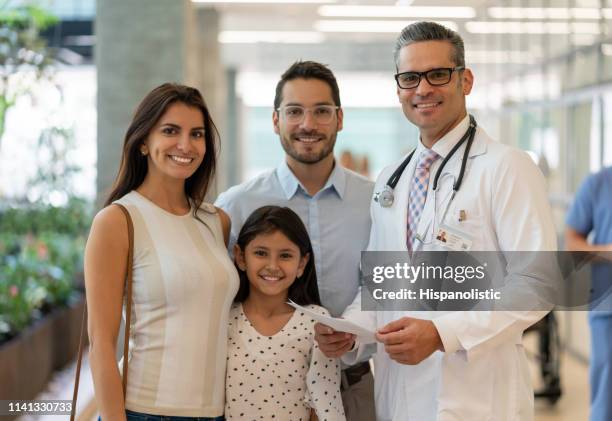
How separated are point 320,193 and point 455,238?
0.72 m

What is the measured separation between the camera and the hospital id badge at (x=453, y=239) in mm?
1965

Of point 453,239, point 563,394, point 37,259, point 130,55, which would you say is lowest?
point 563,394

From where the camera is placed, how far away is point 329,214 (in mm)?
2584

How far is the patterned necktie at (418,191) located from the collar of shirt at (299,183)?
→ 45 centimetres

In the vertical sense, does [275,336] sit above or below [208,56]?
below

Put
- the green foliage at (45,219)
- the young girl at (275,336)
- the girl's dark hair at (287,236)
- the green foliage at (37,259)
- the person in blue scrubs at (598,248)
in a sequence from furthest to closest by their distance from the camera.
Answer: the green foliage at (45,219) < the green foliage at (37,259) < the person in blue scrubs at (598,248) < the girl's dark hair at (287,236) < the young girl at (275,336)

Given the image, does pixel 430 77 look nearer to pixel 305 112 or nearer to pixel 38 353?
pixel 305 112

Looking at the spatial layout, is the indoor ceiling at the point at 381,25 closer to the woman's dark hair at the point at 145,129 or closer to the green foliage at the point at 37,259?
the woman's dark hair at the point at 145,129

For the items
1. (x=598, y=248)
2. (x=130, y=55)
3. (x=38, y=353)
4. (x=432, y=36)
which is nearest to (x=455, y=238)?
(x=432, y=36)

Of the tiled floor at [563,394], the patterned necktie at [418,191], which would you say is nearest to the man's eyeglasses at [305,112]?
the patterned necktie at [418,191]

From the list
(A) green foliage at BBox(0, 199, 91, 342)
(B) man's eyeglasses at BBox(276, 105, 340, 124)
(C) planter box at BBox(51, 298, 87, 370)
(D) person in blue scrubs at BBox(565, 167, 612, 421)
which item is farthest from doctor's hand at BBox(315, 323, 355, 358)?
(C) planter box at BBox(51, 298, 87, 370)

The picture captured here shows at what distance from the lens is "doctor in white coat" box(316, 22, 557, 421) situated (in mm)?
1872

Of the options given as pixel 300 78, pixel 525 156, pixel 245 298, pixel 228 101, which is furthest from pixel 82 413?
pixel 228 101

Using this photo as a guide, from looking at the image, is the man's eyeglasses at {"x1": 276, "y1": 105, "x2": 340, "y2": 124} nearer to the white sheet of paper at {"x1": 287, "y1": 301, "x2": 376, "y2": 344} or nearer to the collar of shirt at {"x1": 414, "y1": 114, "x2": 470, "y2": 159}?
the collar of shirt at {"x1": 414, "y1": 114, "x2": 470, "y2": 159}
